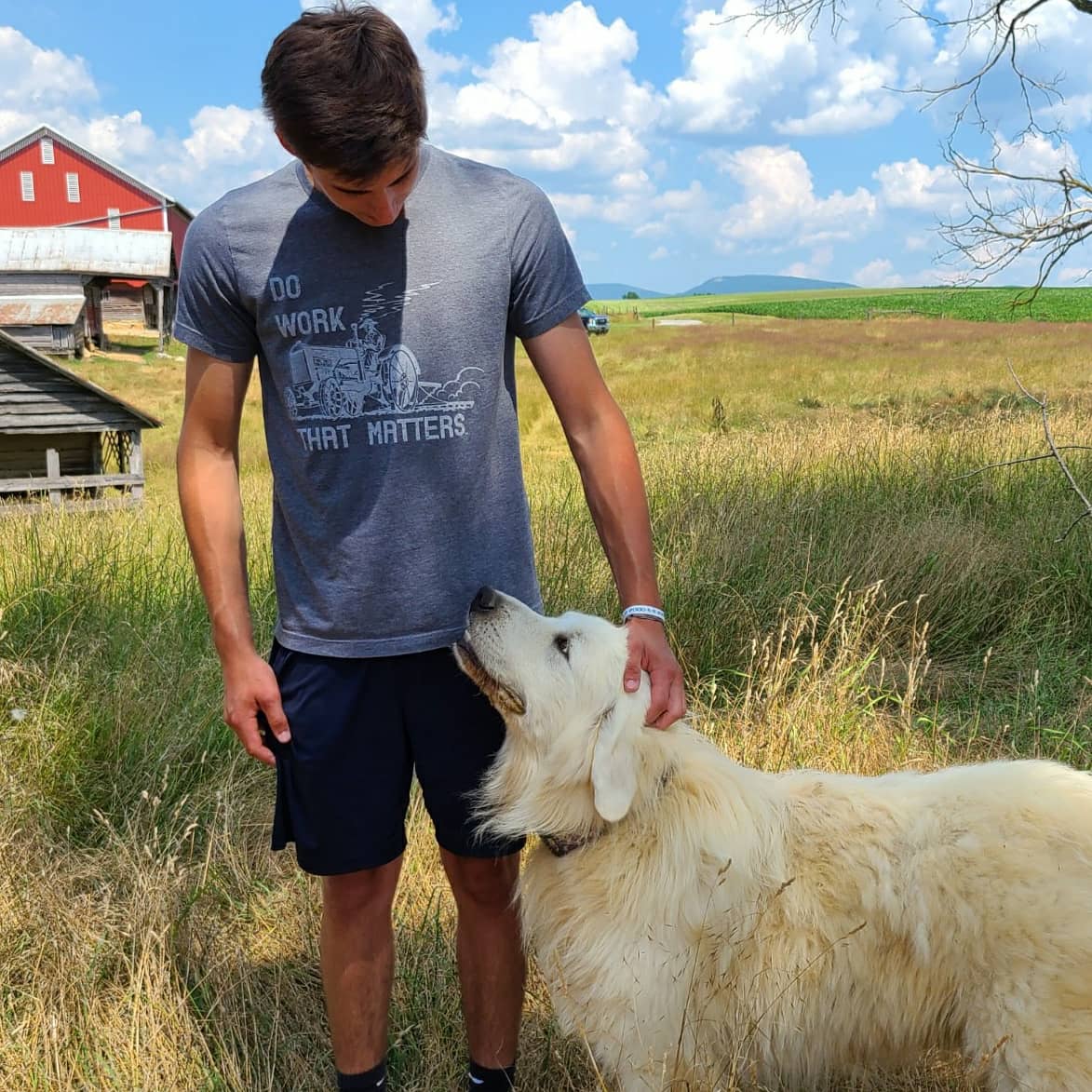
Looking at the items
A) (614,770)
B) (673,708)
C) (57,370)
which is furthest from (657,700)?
(57,370)

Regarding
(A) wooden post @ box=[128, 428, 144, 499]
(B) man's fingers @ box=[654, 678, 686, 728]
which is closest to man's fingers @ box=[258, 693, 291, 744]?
(B) man's fingers @ box=[654, 678, 686, 728]

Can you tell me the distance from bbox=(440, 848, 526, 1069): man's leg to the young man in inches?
2.9

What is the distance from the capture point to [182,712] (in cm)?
439

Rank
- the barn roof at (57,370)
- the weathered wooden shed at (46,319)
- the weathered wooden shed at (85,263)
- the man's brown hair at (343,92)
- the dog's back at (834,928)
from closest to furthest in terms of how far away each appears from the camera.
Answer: the man's brown hair at (343,92)
the dog's back at (834,928)
the barn roof at (57,370)
the weathered wooden shed at (46,319)
the weathered wooden shed at (85,263)

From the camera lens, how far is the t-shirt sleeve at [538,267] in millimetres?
2238

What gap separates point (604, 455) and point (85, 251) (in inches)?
1655

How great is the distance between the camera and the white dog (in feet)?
6.93

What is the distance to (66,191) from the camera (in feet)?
157

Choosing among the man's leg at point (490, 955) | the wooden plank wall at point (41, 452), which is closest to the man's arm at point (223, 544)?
the man's leg at point (490, 955)

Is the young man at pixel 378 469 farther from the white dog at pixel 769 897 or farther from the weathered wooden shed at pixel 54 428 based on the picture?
the weathered wooden shed at pixel 54 428

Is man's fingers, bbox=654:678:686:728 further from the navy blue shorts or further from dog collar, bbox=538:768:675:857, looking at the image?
the navy blue shorts

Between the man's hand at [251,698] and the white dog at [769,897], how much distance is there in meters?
0.47

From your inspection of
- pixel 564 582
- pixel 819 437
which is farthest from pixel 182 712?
pixel 819 437

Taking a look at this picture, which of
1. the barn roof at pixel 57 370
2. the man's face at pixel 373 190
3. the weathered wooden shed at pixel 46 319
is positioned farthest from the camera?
the weathered wooden shed at pixel 46 319
